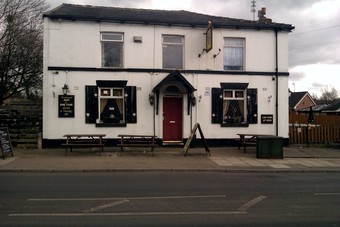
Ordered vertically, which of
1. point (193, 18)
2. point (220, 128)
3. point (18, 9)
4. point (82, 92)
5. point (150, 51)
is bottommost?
point (220, 128)

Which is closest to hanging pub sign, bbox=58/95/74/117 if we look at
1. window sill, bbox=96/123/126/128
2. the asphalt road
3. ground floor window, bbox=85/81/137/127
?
ground floor window, bbox=85/81/137/127

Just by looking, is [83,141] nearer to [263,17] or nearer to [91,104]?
[91,104]

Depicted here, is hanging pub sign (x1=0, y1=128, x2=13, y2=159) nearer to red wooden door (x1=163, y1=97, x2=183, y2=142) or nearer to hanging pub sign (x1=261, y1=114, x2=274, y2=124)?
red wooden door (x1=163, y1=97, x2=183, y2=142)

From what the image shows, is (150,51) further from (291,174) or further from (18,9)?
(18,9)

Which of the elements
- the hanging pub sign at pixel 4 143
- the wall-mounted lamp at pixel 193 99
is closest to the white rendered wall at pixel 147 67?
the wall-mounted lamp at pixel 193 99

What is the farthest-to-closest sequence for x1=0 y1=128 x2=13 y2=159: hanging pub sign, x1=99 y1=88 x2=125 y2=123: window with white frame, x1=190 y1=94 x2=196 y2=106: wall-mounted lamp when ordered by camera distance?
1. x1=190 y1=94 x2=196 y2=106: wall-mounted lamp
2. x1=99 y1=88 x2=125 y2=123: window with white frame
3. x1=0 y1=128 x2=13 y2=159: hanging pub sign

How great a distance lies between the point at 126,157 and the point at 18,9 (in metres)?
17.6

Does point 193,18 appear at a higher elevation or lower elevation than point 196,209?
higher

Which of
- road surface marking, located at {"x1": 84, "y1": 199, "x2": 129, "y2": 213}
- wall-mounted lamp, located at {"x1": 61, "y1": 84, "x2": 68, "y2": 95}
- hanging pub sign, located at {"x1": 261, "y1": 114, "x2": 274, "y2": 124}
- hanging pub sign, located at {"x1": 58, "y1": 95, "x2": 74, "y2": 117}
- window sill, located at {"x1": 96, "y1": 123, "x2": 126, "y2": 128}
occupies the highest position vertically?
wall-mounted lamp, located at {"x1": 61, "y1": 84, "x2": 68, "y2": 95}

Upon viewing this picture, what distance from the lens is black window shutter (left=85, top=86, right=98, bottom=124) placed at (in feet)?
60.3

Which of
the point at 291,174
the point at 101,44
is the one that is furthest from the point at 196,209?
the point at 101,44

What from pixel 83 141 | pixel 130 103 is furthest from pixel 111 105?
pixel 83 141

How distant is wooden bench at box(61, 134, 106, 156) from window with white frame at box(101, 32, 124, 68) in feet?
12.3

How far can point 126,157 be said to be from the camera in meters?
15.9
